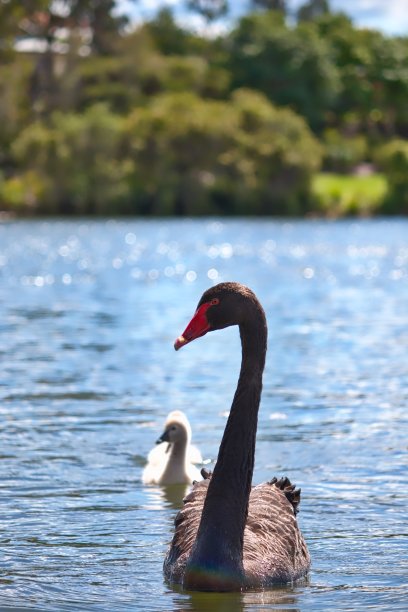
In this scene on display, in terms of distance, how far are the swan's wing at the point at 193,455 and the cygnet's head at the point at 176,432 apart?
167 mm

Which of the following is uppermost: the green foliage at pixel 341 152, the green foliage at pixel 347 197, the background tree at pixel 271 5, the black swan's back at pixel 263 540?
the background tree at pixel 271 5

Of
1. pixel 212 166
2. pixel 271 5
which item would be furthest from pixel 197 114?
pixel 271 5

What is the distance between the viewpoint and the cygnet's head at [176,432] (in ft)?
33.2

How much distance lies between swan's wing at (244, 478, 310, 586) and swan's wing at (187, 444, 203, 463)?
9.58 feet

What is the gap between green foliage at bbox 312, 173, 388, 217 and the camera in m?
73.6

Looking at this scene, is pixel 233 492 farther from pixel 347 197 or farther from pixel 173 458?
pixel 347 197

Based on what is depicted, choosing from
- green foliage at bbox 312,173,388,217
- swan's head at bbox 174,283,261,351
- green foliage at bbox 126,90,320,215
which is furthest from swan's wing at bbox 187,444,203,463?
green foliage at bbox 312,173,388,217

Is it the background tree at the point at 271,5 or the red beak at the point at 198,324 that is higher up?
the background tree at the point at 271,5

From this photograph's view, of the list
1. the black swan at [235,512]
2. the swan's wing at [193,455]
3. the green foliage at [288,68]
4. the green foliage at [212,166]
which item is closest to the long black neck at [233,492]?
the black swan at [235,512]

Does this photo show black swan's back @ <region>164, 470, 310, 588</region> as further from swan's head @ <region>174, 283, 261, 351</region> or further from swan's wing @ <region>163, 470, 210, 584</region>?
swan's head @ <region>174, 283, 261, 351</region>

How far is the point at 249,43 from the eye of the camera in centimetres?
8800

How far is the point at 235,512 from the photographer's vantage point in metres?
6.59

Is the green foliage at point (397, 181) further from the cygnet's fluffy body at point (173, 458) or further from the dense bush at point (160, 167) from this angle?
the cygnet's fluffy body at point (173, 458)

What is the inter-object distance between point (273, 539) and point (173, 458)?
10.1ft
